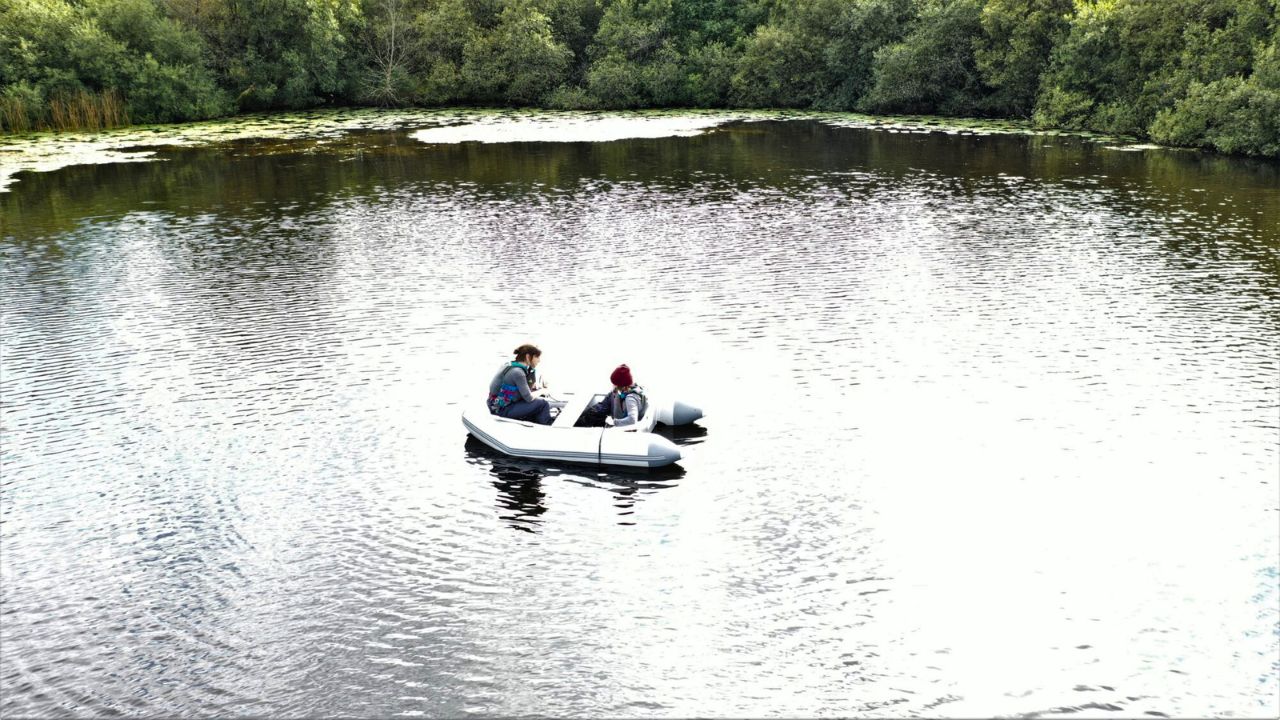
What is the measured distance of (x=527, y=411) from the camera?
15344 mm

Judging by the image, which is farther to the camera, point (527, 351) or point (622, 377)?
point (527, 351)

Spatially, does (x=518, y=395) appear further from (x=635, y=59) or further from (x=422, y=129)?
(x=635, y=59)

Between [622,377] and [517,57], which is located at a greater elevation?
[517,57]

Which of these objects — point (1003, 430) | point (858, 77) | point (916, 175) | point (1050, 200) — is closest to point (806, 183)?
point (916, 175)

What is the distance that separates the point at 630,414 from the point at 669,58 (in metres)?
50.5

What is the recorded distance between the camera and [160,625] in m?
10.8

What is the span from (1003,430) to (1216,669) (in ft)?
19.1

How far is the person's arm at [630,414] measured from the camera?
1506 centimetres

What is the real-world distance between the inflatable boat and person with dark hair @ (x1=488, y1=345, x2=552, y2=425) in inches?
6.2

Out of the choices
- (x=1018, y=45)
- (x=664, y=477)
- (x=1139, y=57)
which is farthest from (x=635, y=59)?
(x=664, y=477)

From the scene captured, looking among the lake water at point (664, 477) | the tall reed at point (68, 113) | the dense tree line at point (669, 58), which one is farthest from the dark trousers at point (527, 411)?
the tall reed at point (68, 113)

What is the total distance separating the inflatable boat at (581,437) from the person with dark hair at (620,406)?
14 cm

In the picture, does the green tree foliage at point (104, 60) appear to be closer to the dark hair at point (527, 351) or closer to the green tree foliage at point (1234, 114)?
the dark hair at point (527, 351)

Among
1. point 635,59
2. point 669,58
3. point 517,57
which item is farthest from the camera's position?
point 635,59
